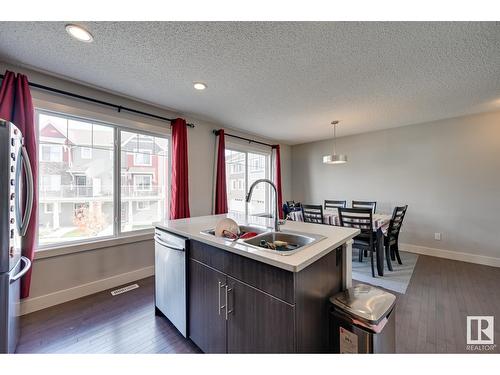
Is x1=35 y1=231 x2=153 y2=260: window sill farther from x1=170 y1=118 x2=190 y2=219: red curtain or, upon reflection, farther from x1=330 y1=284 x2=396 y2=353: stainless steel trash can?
x1=330 y1=284 x2=396 y2=353: stainless steel trash can

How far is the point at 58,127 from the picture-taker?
234 cm

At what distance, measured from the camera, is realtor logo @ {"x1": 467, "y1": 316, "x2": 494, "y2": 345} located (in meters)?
1.66

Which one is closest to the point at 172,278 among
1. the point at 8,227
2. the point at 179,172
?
the point at 8,227

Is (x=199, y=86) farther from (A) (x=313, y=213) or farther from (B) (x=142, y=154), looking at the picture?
(A) (x=313, y=213)

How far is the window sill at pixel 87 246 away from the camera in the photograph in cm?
216

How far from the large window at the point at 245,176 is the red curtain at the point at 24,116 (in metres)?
2.76

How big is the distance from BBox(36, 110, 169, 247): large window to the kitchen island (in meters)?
1.66

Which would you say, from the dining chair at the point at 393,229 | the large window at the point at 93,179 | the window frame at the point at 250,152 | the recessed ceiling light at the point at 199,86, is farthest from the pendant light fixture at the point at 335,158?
the large window at the point at 93,179

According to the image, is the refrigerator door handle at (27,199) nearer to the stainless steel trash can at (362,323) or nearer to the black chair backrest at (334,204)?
the stainless steel trash can at (362,323)

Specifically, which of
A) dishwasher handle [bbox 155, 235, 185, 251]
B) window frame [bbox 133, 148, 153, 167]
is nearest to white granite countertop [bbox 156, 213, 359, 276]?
dishwasher handle [bbox 155, 235, 185, 251]

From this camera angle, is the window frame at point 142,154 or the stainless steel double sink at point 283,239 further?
the window frame at point 142,154

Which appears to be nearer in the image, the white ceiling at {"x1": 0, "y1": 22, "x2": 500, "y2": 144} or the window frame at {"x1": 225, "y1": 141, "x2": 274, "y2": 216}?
the white ceiling at {"x1": 0, "y1": 22, "x2": 500, "y2": 144}

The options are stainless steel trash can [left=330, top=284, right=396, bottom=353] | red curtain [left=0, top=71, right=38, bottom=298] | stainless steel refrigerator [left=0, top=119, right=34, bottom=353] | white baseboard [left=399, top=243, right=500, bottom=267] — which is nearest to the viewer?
stainless steel trash can [left=330, top=284, right=396, bottom=353]

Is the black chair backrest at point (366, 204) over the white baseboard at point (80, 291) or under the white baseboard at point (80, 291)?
over
